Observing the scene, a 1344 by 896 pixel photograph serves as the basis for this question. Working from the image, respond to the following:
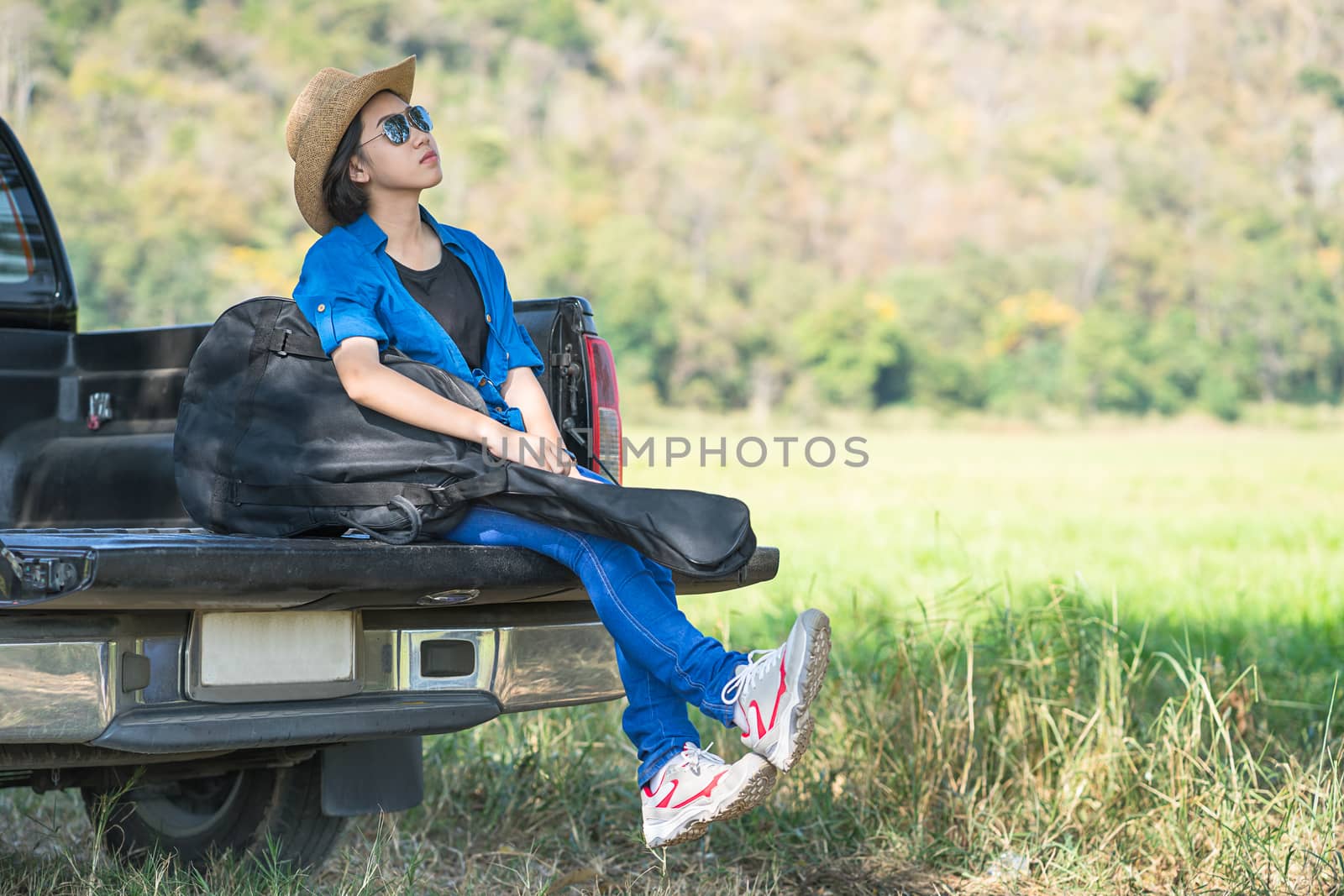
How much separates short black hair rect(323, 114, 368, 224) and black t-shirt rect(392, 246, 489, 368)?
0.16 metres

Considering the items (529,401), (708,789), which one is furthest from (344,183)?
(708,789)

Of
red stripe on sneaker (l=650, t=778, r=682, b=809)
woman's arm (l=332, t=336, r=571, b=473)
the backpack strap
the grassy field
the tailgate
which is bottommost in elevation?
the grassy field

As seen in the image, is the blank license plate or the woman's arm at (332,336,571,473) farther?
the woman's arm at (332,336,571,473)

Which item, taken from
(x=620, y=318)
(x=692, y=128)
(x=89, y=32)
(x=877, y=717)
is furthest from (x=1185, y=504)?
(x=89, y=32)

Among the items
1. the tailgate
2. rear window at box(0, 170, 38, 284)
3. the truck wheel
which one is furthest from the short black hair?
the truck wheel

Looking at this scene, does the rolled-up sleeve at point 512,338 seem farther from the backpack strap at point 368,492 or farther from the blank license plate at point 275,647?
the blank license plate at point 275,647

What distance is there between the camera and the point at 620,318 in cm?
4719

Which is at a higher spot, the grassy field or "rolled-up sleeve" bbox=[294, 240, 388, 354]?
"rolled-up sleeve" bbox=[294, 240, 388, 354]

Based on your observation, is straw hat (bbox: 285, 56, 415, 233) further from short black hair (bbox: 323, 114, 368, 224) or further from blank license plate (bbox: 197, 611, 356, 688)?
blank license plate (bbox: 197, 611, 356, 688)

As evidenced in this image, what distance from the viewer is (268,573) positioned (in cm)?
251

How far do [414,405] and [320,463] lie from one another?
21cm

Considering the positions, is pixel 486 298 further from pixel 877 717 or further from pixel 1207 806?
pixel 1207 806

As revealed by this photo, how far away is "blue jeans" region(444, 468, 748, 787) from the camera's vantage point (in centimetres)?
276

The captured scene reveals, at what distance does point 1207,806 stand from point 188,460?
7.58 ft
